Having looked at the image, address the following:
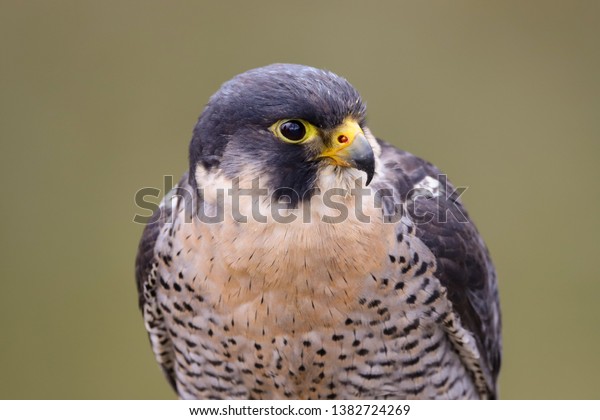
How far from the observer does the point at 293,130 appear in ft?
6.49

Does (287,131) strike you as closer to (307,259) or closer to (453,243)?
(307,259)

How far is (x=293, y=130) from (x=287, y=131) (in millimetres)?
14

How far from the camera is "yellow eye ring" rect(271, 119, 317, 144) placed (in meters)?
1.97

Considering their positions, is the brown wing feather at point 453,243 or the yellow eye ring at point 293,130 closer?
the yellow eye ring at point 293,130

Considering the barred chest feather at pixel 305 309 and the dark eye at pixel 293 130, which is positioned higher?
the dark eye at pixel 293 130

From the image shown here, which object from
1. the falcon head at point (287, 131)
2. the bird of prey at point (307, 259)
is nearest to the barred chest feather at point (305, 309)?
the bird of prey at point (307, 259)

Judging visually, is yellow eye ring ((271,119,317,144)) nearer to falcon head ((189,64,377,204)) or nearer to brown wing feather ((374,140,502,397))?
falcon head ((189,64,377,204))

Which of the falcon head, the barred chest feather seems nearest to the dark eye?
the falcon head

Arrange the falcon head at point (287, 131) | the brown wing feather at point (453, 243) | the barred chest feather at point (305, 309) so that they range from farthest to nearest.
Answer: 1. the brown wing feather at point (453, 243)
2. the barred chest feather at point (305, 309)
3. the falcon head at point (287, 131)

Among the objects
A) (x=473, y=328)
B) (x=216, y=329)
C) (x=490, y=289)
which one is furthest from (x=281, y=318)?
(x=490, y=289)

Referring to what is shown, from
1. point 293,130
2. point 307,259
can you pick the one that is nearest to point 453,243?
point 307,259

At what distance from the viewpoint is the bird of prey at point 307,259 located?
1.99 m

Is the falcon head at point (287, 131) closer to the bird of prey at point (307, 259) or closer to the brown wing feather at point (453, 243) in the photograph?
the bird of prey at point (307, 259)

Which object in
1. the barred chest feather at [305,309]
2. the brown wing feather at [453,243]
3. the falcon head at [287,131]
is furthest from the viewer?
the brown wing feather at [453,243]
